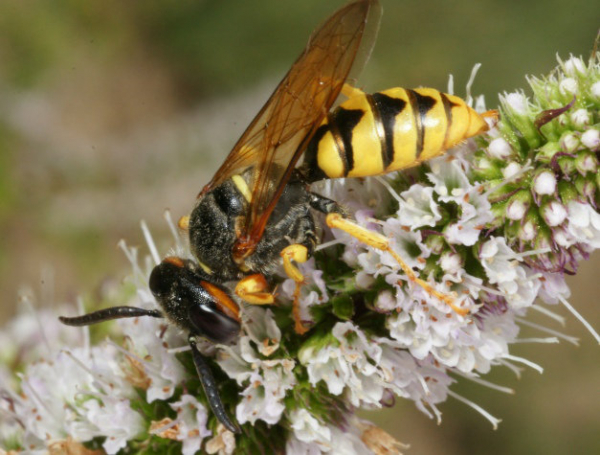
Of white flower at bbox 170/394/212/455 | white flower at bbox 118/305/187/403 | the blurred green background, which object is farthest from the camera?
the blurred green background

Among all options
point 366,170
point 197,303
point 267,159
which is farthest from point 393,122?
point 197,303

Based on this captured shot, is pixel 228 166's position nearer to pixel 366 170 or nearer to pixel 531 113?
pixel 366 170

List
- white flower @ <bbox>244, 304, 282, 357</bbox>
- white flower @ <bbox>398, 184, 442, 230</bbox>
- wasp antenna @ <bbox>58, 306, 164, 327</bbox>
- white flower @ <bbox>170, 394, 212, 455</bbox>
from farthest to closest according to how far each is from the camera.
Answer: white flower @ <bbox>170, 394, 212, 455</bbox> < white flower @ <bbox>244, 304, 282, 357</bbox> < wasp antenna @ <bbox>58, 306, 164, 327</bbox> < white flower @ <bbox>398, 184, 442, 230</bbox>

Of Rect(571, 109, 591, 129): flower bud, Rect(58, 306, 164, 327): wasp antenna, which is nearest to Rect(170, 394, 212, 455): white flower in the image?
Rect(58, 306, 164, 327): wasp antenna

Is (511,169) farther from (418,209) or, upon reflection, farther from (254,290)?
(254,290)

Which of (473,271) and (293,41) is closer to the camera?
(473,271)

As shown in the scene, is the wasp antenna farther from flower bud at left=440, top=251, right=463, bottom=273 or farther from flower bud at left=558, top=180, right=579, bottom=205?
flower bud at left=558, top=180, right=579, bottom=205

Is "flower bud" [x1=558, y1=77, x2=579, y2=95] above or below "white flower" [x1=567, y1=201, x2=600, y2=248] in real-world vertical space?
above
